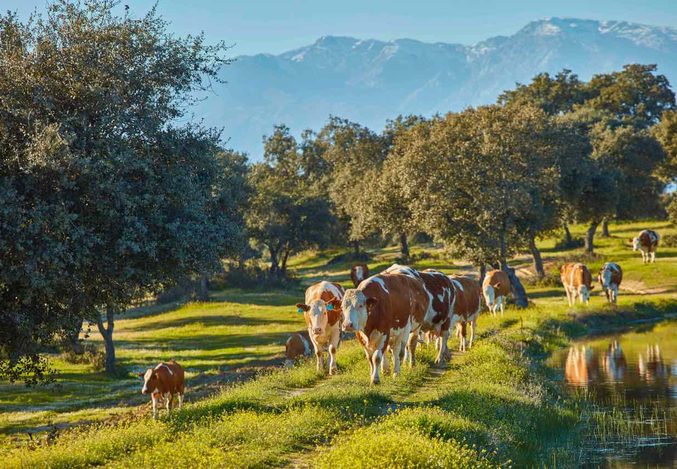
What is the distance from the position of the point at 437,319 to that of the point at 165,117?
38.2ft

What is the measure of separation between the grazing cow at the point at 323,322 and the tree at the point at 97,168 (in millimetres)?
3951

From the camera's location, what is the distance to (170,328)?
56125mm

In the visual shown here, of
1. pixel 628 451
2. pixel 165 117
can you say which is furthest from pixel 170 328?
pixel 628 451

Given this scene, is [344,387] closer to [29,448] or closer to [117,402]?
[29,448]

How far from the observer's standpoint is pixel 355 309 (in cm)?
2138

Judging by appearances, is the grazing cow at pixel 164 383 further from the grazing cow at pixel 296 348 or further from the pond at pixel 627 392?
the pond at pixel 627 392

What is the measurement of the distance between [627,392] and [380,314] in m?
9.76

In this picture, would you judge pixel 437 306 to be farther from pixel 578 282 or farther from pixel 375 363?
pixel 578 282

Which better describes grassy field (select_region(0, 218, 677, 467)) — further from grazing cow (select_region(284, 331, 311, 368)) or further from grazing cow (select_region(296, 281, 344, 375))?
grazing cow (select_region(284, 331, 311, 368))

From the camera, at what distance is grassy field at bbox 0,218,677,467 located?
1470 centimetres

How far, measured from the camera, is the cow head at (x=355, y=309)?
69.8 ft

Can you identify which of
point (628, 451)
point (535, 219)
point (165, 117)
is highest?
point (165, 117)

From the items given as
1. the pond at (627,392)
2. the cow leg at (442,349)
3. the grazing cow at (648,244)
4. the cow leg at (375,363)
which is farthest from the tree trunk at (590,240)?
the cow leg at (375,363)

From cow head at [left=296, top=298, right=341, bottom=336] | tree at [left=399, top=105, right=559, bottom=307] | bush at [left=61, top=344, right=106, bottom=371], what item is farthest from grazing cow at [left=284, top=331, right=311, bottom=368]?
tree at [left=399, top=105, right=559, bottom=307]
